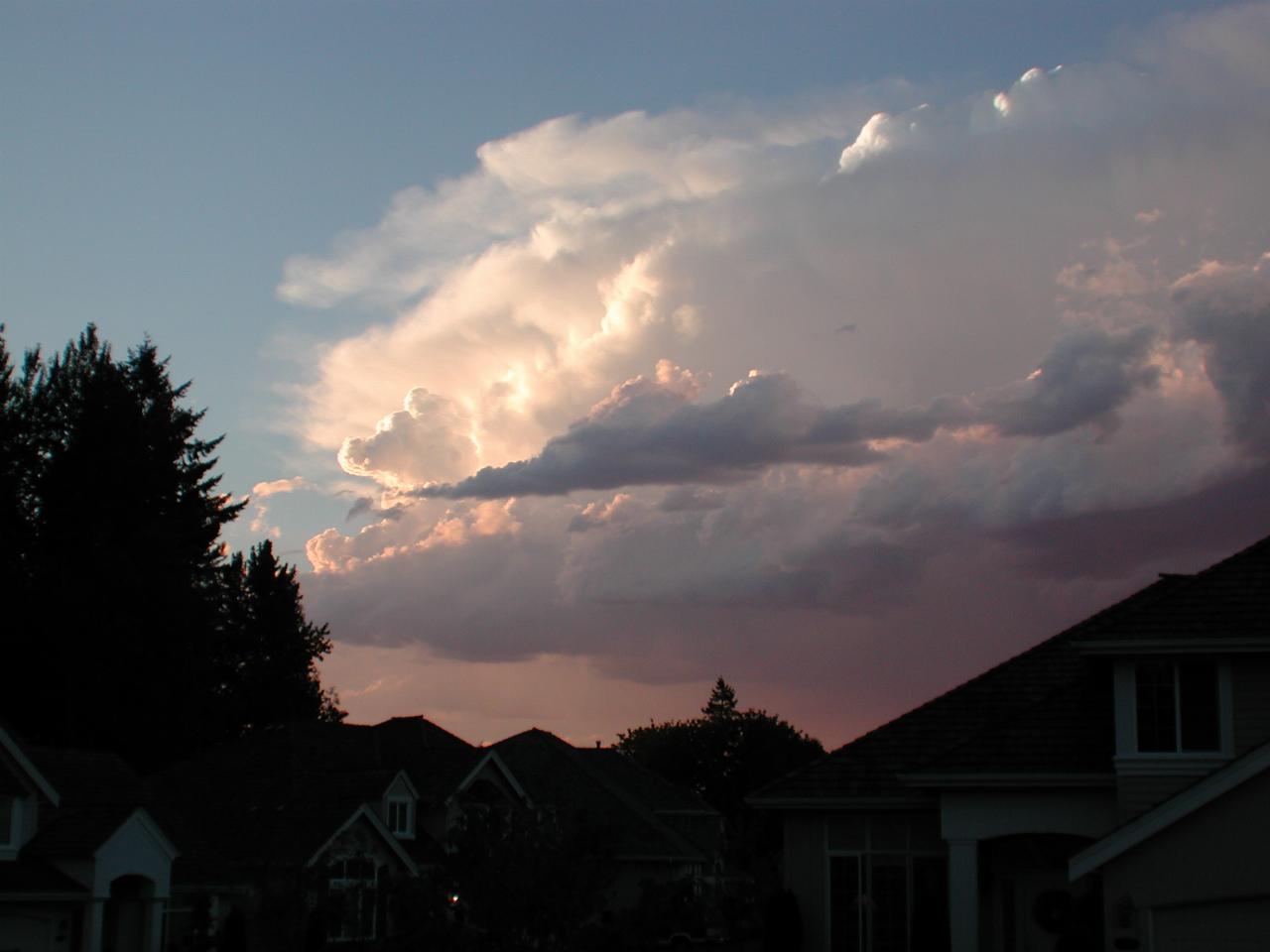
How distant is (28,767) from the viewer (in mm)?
37281

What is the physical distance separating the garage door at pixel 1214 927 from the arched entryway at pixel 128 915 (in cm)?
Answer: 2809

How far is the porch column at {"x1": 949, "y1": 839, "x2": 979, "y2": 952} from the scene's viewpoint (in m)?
23.9

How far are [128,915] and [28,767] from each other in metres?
5.47

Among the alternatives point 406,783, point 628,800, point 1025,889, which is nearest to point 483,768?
point 406,783

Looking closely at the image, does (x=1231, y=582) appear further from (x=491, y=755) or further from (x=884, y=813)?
(x=491, y=755)

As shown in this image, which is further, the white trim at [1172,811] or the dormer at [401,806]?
the dormer at [401,806]

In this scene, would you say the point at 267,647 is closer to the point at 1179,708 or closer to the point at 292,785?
the point at 292,785

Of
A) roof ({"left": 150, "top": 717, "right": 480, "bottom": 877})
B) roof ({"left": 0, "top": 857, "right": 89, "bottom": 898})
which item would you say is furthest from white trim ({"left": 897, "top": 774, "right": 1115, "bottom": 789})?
roof ({"left": 150, "top": 717, "right": 480, "bottom": 877})

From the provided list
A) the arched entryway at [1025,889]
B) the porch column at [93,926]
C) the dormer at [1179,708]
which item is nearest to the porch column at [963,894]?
the arched entryway at [1025,889]

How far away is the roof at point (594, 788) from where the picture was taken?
195ft

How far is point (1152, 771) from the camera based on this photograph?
2275 centimetres

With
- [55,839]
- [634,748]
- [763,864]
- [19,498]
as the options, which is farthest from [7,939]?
[634,748]

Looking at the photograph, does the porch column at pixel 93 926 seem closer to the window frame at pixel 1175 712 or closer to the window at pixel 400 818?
the window at pixel 400 818

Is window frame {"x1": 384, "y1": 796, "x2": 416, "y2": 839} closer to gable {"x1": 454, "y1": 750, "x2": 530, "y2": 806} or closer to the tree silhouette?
gable {"x1": 454, "y1": 750, "x2": 530, "y2": 806}
